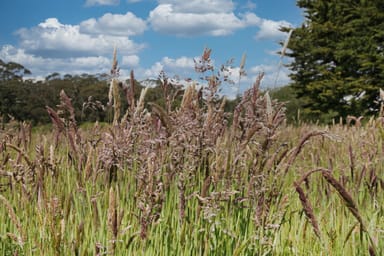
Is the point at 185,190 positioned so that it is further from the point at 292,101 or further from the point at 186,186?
the point at 292,101

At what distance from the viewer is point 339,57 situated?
35.1m

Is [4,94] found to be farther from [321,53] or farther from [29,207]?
[29,207]

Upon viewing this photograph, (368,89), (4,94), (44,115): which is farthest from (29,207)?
(4,94)

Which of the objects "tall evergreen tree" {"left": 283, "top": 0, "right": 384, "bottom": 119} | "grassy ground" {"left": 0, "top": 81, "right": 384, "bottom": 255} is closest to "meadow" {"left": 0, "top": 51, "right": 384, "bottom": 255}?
"grassy ground" {"left": 0, "top": 81, "right": 384, "bottom": 255}

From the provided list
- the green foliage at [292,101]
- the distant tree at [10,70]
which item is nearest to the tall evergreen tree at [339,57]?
the green foliage at [292,101]

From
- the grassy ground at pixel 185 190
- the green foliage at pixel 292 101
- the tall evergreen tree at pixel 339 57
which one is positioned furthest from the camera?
the green foliage at pixel 292 101

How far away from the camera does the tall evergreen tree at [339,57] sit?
34688 mm

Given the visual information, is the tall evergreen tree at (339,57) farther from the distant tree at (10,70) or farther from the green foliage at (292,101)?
the distant tree at (10,70)

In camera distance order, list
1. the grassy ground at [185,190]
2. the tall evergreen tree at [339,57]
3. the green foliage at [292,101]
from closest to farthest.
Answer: the grassy ground at [185,190], the tall evergreen tree at [339,57], the green foliage at [292,101]

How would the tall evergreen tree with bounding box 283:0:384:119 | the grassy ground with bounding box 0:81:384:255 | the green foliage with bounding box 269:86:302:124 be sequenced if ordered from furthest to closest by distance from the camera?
the green foliage with bounding box 269:86:302:124 < the tall evergreen tree with bounding box 283:0:384:119 < the grassy ground with bounding box 0:81:384:255

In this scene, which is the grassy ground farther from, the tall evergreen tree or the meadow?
the tall evergreen tree

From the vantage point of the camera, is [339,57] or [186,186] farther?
[339,57]

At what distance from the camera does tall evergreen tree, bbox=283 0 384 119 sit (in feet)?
114

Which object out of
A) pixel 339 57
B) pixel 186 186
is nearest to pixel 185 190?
pixel 186 186
